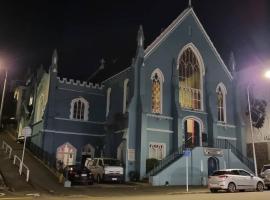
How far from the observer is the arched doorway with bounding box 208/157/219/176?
32656 mm

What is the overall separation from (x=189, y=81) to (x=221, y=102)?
5.00m

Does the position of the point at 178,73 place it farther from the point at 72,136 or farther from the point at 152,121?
the point at 72,136

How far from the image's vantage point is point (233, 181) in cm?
2195

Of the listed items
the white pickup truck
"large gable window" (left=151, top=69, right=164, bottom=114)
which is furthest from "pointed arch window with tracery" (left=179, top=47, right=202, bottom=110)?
the white pickup truck

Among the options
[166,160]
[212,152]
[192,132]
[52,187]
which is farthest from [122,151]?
[52,187]

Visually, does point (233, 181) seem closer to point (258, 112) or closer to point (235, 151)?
point (235, 151)

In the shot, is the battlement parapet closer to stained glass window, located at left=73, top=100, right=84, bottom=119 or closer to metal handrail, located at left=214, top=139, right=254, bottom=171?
stained glass window, located at left=73, top=100, right=84, bottom=119

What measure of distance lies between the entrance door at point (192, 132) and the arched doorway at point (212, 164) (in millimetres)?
3174

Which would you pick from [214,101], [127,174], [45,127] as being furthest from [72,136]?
[214,101]

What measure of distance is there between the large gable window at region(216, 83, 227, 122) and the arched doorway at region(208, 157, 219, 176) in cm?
653

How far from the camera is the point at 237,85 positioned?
39969 millimetres

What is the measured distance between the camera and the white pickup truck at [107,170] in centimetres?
2781

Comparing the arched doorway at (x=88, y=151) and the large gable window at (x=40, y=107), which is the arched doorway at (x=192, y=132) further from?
the large gable window at (x=40, y=107)

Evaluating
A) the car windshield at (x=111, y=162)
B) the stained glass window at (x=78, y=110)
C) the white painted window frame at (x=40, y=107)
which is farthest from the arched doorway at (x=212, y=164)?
the white painted window frame at (x=40, y=107)
